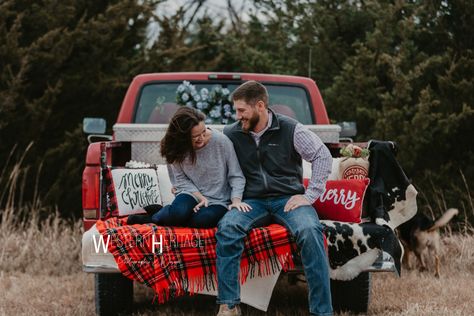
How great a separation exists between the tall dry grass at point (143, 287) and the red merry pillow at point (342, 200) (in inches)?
28.0

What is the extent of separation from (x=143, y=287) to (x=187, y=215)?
197 centimetres

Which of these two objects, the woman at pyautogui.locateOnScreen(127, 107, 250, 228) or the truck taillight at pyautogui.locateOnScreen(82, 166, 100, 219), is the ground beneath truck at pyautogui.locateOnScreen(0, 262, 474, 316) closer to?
the truck taillight at pyautogui.locateOnScreen(82, 166, 100, 219)

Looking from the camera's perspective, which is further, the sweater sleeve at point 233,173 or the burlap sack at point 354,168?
the burlap sack at point 354,168

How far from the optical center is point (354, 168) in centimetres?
471

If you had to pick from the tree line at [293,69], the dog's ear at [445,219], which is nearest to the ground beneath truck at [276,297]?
the dog's ear at [445,219]

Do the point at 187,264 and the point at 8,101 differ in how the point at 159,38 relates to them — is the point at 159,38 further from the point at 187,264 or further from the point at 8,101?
the point at 187,264

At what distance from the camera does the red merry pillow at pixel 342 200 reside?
170 inches

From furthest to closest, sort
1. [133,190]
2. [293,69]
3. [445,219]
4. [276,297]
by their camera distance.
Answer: [293,69] < [445,219] < [276,297] < [133,190]

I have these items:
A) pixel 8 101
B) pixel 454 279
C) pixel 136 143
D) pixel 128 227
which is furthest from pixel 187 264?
pixel 8 101

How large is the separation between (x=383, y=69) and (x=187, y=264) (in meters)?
5.17

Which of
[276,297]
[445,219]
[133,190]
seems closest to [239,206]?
[133,190]

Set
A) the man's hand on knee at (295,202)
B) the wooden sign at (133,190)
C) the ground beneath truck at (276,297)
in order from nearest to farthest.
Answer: the man's hand on knee at (295,202) < the wooden sign at (133,190) < the ground beneath truck at (276,297)

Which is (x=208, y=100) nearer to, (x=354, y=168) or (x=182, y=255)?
(x=354, y=168)

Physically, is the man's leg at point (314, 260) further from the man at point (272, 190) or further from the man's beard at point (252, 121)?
the man's beard at point (252, 121)
